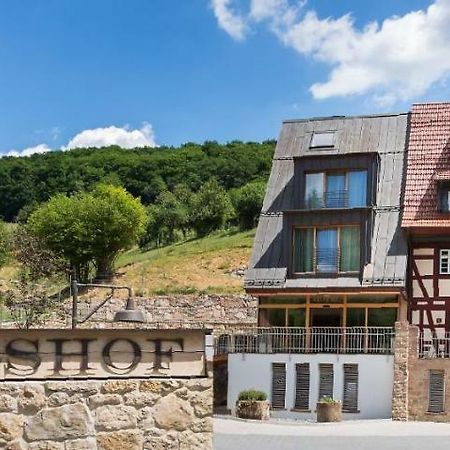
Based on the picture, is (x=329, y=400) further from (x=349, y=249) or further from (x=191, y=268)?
(x=191, y=268)

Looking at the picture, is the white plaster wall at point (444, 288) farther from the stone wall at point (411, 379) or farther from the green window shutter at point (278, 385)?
the green window shutter at point (278, 385)

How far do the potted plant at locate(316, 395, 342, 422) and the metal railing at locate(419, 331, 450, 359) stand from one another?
3.01 m

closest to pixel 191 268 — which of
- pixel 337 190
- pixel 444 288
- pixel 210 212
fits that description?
pixel 210 212

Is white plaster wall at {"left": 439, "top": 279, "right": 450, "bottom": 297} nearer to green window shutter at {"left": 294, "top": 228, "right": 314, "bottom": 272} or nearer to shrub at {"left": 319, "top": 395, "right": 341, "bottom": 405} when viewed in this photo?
green window shutter at {"left": 294, "top": 228, "right": 314, "bottom": 272}

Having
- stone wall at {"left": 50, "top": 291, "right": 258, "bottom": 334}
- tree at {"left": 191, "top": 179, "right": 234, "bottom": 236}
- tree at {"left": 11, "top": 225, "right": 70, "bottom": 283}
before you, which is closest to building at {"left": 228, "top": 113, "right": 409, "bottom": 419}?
stone wall at {"left": 50, "top": 291, "right": 258, "bottom": 334}

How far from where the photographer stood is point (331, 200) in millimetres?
29219

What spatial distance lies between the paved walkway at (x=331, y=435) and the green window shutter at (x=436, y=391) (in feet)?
2.74

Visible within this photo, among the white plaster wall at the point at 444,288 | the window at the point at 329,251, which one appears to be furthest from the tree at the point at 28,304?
the white plaster wall at the point at 444,288

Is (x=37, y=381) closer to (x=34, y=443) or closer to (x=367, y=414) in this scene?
(x=34, y=443)

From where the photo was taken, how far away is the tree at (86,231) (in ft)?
157

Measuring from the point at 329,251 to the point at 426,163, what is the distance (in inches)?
183

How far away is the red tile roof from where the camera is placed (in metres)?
28.8

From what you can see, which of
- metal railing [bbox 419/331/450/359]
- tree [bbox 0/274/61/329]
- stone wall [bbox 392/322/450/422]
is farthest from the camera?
tree [bbox 0/274/61/329]

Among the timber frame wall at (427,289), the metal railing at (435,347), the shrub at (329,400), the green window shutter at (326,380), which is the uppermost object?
the timber frame wall at (427,289)
